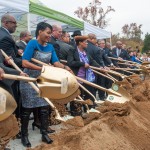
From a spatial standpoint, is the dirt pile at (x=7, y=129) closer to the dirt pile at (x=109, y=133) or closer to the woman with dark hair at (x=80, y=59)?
the dirt pile at (x=109, y=133)

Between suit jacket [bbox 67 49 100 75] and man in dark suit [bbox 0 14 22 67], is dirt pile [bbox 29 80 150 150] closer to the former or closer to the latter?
suit jacket [bbox 67 49 100 75]

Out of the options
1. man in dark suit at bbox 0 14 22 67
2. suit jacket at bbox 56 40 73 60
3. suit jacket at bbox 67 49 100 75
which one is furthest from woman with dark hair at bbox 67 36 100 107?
man in dark suit at bbox 0 14 22 67

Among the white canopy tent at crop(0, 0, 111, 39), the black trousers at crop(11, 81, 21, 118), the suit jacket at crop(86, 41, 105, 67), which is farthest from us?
the suit jacket at crop(86, 41, 105, 67)

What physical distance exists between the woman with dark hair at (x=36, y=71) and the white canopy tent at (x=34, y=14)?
1.93m

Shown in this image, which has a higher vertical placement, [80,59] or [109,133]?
[80,59]

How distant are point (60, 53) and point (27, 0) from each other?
1.30 m

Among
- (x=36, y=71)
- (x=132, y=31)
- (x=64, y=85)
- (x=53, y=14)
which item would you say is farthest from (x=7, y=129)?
(x=132, y=31)

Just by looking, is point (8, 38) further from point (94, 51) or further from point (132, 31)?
point (132, 31)

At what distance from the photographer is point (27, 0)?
20.3 feet

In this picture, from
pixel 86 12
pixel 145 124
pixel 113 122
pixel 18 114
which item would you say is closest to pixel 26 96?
pixel 18 114

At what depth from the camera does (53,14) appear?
8234 millimetres

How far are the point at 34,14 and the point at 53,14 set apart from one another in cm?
74

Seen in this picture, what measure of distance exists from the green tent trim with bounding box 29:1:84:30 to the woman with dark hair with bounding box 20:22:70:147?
121 inches

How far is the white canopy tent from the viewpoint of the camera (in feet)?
19.7
